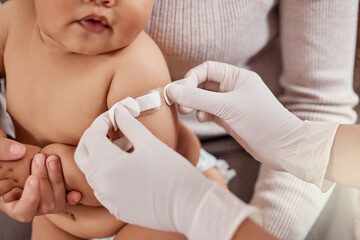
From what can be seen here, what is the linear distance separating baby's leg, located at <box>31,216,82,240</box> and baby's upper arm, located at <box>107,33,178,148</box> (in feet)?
0.94

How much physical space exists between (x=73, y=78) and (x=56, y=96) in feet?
0.15

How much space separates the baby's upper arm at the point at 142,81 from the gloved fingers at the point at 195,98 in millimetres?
25

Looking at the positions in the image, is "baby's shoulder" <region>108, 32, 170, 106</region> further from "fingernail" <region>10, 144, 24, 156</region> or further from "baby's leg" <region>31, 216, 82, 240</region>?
"baby's leg" <region>31, 216, 82, 240</region>

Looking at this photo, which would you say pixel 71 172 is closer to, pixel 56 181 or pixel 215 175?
pixel 56 181

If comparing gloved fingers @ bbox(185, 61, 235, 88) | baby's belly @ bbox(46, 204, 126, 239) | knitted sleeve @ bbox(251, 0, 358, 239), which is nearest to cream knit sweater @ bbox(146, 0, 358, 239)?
knitted sleeve @ bbox(251, 0, 358, 239)

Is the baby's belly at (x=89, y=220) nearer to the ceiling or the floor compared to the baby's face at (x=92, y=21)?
nearer to the floor

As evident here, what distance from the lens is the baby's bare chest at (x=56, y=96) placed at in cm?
68

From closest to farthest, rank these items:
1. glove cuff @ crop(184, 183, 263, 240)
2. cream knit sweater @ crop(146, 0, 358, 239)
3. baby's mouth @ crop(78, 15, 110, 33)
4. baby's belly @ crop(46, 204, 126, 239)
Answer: glove cuff @ crop(184, 183, 263, 240) < baby's mouth @ crop(78, 15, 110, 33) < baby's belly @ crop(46, 204, 126, 239) < cream knit sweater @ crop(146, 0, 358, 239)

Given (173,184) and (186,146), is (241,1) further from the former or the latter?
(173,184)

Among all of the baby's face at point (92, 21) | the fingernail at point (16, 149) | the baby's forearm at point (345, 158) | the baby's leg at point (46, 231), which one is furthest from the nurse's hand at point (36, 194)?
the baby's forearm at point (345, 158)

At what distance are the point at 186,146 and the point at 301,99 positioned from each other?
0.38 meters

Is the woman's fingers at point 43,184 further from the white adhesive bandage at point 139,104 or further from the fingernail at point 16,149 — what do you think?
the white adhesive bandage at point 139,104

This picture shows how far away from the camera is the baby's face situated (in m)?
0.60

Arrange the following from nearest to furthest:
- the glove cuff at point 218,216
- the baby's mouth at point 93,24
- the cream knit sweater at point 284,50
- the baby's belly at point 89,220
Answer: the glove cuff at point 218,216 → the baby's mouth at point 93,24 → the baby's belly at point 89,220 → the cream knit sweater at point 284,50
